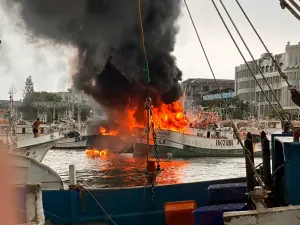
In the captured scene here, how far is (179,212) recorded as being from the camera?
827 cm

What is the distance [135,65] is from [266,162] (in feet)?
140

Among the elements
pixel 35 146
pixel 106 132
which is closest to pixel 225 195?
pixel 35 146

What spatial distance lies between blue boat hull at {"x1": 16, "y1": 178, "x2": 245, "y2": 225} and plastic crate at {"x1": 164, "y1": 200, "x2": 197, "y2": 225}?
2.35ft

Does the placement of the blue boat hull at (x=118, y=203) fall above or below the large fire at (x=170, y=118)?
below

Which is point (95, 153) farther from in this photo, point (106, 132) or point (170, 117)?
point (170, 117)

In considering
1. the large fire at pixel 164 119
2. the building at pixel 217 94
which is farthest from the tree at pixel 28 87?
the large fire at pixel 164 119

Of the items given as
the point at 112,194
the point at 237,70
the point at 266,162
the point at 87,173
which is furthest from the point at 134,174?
the point at 237,70

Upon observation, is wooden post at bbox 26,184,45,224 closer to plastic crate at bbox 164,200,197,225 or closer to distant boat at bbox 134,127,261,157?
plastic crate at bbox 164,200,197,225

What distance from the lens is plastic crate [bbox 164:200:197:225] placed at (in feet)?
27.2

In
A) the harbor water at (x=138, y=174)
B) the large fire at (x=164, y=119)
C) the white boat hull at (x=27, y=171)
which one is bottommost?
the harbor water at (x=138, y=174)

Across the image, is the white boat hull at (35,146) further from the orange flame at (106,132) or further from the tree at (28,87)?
the tree at (28,87)

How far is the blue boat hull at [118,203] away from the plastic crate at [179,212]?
0.71 meters

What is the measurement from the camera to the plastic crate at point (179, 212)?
829 centimetres

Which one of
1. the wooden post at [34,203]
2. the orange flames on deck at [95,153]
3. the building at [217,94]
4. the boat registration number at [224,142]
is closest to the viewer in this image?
the wooden post at [34,203]
